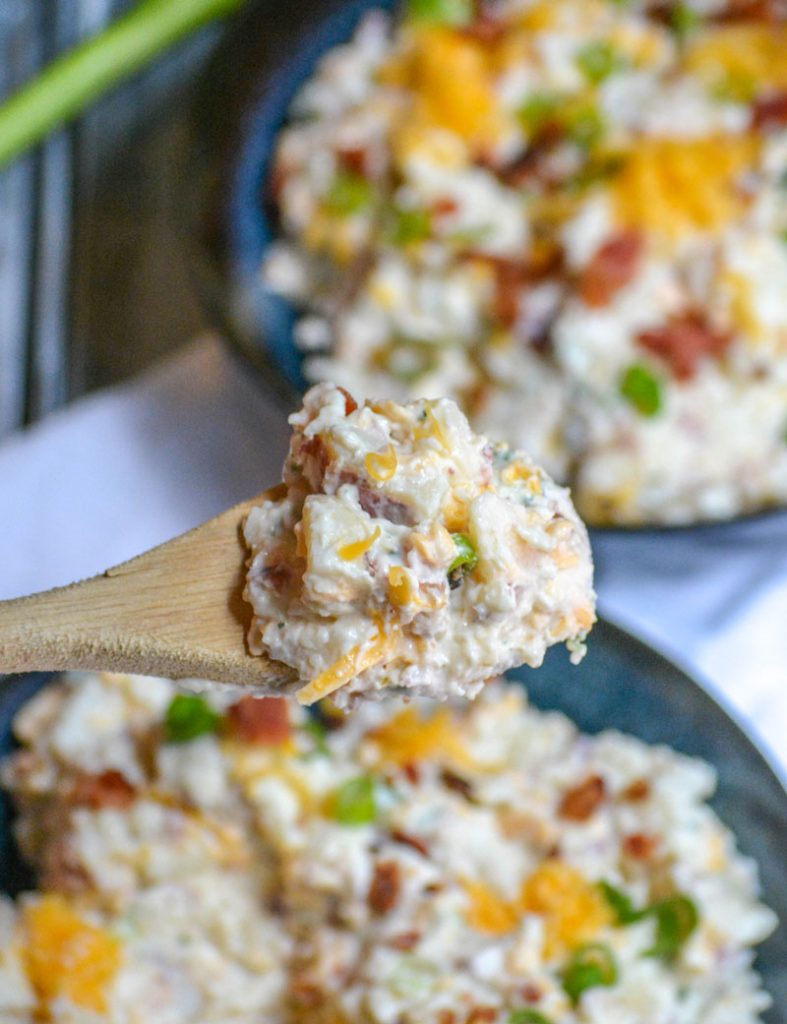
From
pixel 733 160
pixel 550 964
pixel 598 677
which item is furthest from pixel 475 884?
pixel 733 160

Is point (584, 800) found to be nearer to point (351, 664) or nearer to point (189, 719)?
point (189, 719)

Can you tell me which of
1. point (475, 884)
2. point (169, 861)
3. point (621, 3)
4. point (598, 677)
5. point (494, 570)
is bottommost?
point (475, 884)

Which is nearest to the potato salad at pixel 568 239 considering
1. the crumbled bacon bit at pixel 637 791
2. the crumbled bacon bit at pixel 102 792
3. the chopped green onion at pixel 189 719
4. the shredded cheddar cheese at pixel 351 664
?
the crumbled bacon bit at pixel 637 791

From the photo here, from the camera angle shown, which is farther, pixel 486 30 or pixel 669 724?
pixel 486 30

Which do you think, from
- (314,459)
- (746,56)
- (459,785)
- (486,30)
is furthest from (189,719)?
(746,56)

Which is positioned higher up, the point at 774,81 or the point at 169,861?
the point at 774,81

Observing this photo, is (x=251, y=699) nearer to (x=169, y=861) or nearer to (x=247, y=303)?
→ (x=169, y=861)
